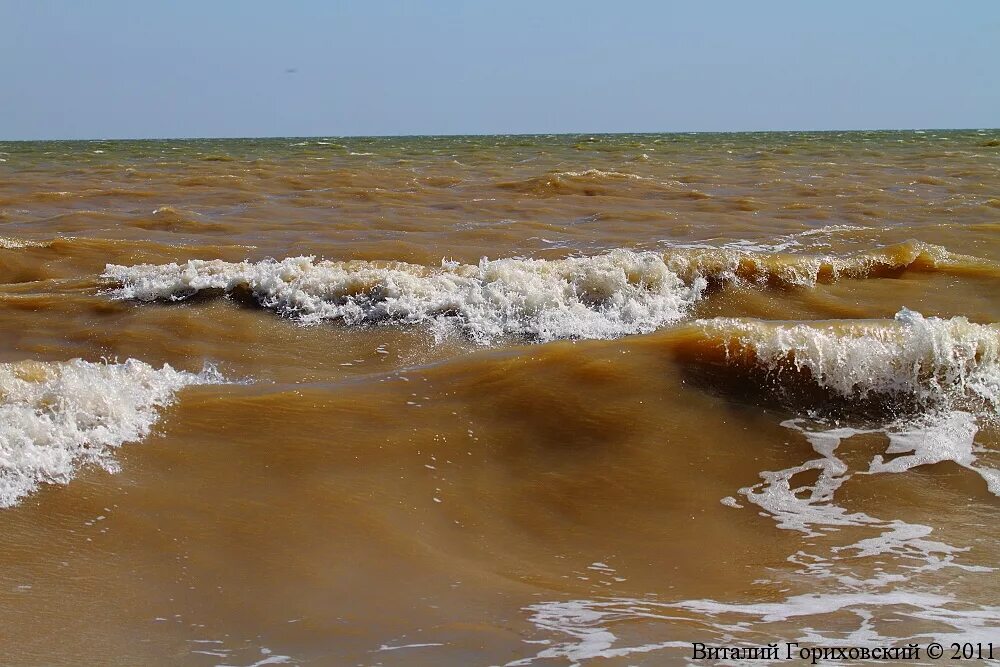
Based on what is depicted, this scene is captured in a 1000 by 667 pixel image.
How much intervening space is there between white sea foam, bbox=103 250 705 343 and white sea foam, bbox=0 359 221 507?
6.92ft

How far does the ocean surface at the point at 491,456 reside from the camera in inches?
112

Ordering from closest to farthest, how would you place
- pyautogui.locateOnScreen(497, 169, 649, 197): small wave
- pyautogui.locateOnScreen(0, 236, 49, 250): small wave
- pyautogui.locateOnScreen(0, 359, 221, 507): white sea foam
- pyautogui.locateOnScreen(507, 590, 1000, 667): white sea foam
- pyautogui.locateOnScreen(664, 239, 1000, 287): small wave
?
pyautogui.locateOnScreen(507, 590, 1000, 667): white sea foam
pyautogui.locateOnScreen(0, 359, 221, 507): white sea foam
pyautogui.locateOnScreen(664, 239, 1000, 287): small wave
pyautogui.locateOnScreen(0, 236, 49, 250): small wave
pyautogui.locateOnScreen(497, 169, 649, 197): small wave

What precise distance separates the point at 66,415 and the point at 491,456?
6.31 ft

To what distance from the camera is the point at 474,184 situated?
638 inches

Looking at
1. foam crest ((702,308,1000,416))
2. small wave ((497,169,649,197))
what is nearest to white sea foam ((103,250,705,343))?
foam crest ((702,308,1000,416))

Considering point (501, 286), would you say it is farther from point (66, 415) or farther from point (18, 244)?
point (18, 244)

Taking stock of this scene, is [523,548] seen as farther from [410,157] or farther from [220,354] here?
[410,157]

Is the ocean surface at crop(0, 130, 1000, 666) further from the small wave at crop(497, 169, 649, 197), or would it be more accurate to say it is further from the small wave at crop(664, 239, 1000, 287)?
the small wave at crop(497, 169, 649, 197)

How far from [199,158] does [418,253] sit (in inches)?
758

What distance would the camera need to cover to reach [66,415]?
4012 millimetres

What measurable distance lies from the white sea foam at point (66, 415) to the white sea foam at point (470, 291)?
2110 mm

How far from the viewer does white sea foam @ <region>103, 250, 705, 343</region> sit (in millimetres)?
6383

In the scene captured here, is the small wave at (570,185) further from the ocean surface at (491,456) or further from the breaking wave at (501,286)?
the breaking wave at (501,286)

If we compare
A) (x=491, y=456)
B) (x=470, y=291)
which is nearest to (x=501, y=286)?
(x=470, y=291)
